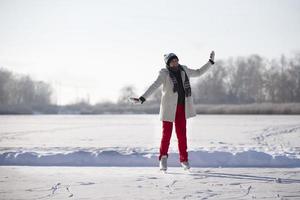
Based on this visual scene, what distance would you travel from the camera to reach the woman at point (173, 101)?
4938 millimetres

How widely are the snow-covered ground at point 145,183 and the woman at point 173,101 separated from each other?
330 millimetres

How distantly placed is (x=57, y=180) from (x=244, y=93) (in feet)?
175

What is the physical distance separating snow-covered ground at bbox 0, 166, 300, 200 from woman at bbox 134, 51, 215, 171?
0.33 metres

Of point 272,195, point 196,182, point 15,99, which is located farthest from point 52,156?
point 15,99

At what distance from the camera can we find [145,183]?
3961 mm

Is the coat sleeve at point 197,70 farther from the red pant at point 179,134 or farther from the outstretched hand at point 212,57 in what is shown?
the red pant at point 179,134

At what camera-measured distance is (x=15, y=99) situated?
68.5 m

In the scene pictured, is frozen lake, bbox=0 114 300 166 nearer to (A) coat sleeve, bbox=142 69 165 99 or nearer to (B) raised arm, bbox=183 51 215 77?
(A) coat sleeve, bbox=142 69 165 99

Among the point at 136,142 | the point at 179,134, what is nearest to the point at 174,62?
the point at 179,134

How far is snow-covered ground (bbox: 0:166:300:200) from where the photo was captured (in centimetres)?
343

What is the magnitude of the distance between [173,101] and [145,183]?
1.35m

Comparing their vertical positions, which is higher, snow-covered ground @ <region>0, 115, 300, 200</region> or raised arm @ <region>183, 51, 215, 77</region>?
raised arm @ <region>183, 51, 215, 77</region>

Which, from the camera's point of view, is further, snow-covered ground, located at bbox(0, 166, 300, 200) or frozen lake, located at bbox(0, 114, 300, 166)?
frozen lake, located at bbox(0, 114, 300, 166)

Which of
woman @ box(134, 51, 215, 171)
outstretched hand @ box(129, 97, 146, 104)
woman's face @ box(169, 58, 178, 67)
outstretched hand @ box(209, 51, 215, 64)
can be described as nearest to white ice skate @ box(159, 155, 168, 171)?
woman @ box(134, 51, 215, 171)
